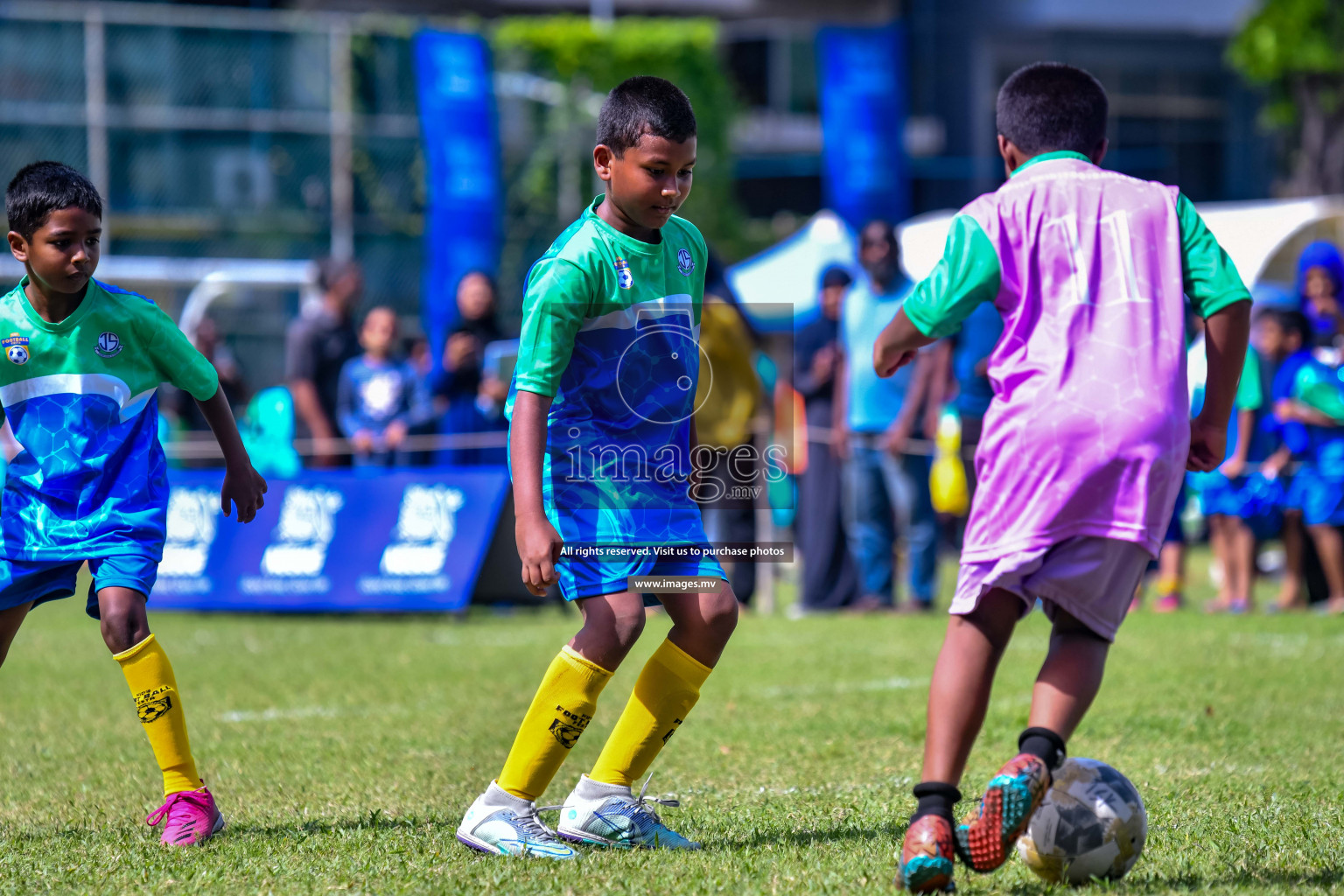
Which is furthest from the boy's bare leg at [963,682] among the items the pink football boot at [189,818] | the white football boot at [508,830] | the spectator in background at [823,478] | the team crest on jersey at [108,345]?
the spectator in background at [823,478]

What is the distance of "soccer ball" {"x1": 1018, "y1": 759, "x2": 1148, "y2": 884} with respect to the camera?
3410 mm

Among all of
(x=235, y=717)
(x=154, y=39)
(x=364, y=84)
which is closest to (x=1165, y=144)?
(x=364, y=84)

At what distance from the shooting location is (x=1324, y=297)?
1034cm

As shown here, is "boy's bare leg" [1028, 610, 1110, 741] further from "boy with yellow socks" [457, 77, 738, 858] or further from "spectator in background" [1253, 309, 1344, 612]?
"spectator in background" [1253, 309, 1344, 612]

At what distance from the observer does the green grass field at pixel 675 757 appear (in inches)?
143

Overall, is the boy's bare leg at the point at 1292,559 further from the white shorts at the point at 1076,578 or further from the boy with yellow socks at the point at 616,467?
the white shorts at the point at 1076,578

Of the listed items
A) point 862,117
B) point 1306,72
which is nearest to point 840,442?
point 862,117

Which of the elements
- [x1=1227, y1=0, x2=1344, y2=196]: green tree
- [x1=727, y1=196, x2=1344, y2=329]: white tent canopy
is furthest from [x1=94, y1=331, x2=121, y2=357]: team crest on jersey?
[x1=1227, y1=0, x2=1344, y2=196]: green tree

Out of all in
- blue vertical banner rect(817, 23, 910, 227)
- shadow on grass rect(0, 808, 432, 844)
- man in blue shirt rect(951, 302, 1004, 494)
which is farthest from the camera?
blue vertical banner rect(817, 23, 910, 227)

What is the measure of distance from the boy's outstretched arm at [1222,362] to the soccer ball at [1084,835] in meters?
0.80

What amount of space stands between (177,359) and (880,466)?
6651 millimetres

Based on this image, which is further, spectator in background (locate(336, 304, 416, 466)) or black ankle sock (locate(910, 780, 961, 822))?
spectator in background (locate(336, 304, 416, 466))

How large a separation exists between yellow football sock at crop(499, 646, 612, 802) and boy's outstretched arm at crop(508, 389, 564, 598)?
27 cm

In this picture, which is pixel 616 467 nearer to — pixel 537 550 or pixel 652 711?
pixel 537 550
